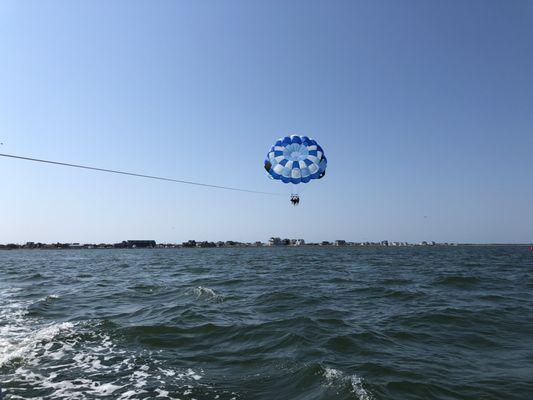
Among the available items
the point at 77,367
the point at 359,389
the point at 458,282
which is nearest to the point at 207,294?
the point at 77,367

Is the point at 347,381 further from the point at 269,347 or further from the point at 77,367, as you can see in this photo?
the point at 77,367

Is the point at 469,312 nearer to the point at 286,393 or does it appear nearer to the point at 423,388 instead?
the point at 423,388

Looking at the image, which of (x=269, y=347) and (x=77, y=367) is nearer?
(x=77, y=367)

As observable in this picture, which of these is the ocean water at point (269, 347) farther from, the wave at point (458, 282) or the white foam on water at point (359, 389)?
the wave at point (458, 282)

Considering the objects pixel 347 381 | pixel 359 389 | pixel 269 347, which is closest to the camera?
pixel 359 389

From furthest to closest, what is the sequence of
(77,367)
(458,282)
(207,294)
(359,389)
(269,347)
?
(458,282) → (207,294) → (269,347) → (77,367) → (359,389)

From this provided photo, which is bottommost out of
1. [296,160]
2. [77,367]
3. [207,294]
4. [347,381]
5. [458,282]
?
[77,367]

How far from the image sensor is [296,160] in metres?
24.9

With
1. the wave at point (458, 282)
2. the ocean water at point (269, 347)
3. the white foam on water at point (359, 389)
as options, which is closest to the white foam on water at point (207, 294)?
the ocean water at point (269, 347)

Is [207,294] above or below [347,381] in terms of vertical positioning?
above

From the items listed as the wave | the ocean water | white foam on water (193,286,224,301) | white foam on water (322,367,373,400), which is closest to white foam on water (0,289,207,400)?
the ocean water

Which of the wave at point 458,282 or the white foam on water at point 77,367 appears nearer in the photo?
the white foam on water at point 77,367

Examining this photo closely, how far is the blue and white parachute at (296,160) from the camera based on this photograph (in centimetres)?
2483

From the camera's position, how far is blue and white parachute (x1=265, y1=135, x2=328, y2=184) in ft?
81.4
